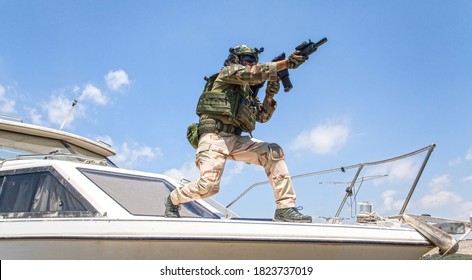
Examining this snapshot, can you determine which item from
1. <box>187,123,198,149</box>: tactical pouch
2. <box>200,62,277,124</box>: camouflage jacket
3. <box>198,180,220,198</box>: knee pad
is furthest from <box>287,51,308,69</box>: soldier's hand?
<box>198,180,220,198</box>: knee pad

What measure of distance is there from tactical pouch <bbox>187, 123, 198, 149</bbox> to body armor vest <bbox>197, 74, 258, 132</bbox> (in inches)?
6.4

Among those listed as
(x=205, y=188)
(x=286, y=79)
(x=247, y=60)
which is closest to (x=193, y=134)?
(x=205, y=188)

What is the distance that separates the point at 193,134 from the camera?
4.69 metres

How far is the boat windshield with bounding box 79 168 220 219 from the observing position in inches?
185

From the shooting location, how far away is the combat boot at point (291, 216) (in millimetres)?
4133

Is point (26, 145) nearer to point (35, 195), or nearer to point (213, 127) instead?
point (35, 195)

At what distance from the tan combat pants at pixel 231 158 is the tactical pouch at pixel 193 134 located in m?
0.22

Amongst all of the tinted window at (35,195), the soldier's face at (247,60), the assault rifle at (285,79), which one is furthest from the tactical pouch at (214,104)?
the tinted window at (35,195)

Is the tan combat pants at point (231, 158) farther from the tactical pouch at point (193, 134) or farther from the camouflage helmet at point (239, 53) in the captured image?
the camouflage helmet at point (239, 53)
